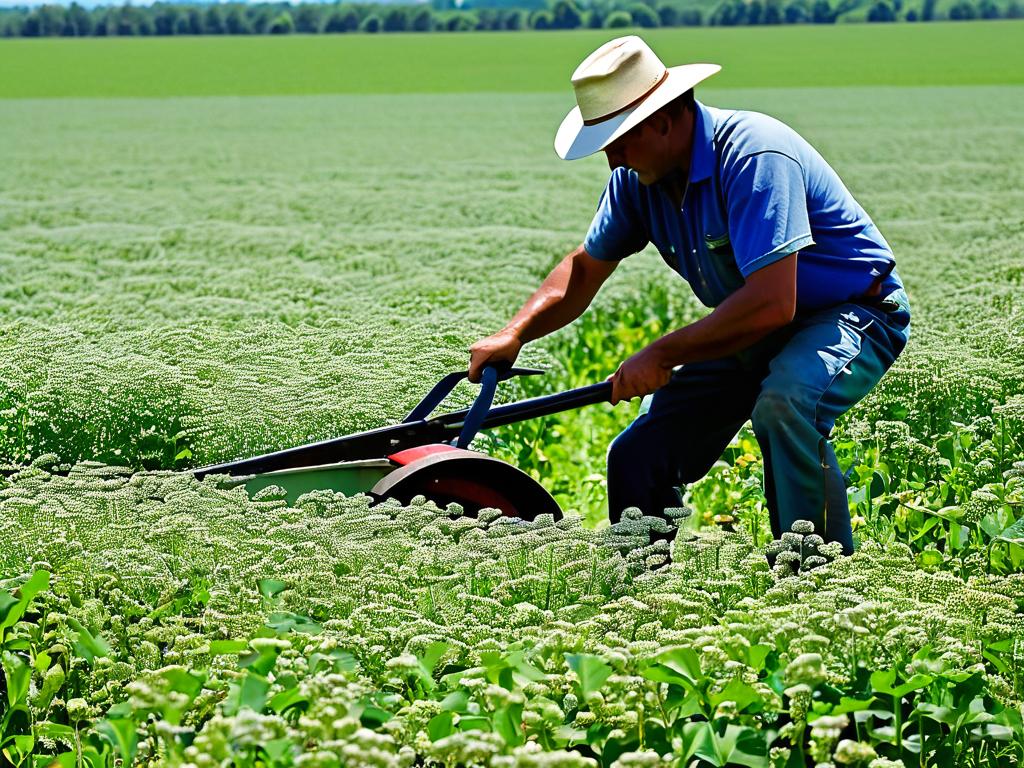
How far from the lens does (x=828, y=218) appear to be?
4.54 metres

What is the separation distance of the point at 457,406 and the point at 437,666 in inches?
111

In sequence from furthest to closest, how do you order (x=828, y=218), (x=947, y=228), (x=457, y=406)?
(x=947, y=228) < (x=457, y=406) < (x=828, y=218)

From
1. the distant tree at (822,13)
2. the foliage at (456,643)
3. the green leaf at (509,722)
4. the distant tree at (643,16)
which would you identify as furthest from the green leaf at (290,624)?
the distant tree at (822,13)

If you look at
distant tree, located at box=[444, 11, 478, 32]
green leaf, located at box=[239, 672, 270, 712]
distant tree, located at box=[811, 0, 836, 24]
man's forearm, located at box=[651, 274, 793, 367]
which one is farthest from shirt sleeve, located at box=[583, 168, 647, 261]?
distant tree, located at box=[444, 11, 478, 32]

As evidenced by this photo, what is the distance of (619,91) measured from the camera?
14.1 feet

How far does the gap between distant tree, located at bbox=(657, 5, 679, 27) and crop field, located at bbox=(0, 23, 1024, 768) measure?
80202mm

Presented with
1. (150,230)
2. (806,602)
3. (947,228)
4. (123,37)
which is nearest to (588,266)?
(806,602)

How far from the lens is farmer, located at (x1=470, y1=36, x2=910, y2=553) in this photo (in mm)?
4254

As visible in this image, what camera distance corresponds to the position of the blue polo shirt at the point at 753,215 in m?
4.21

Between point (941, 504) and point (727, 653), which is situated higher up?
point (727, 653)

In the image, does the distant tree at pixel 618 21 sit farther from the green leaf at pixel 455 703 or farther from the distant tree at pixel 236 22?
the green leaf at pixel 455 703

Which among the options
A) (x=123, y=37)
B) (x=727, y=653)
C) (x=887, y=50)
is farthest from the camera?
(x=123, y=37)

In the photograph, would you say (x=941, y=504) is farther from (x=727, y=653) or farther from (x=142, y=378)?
(x=142, y=378)

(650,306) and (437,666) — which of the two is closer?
(437,666)
